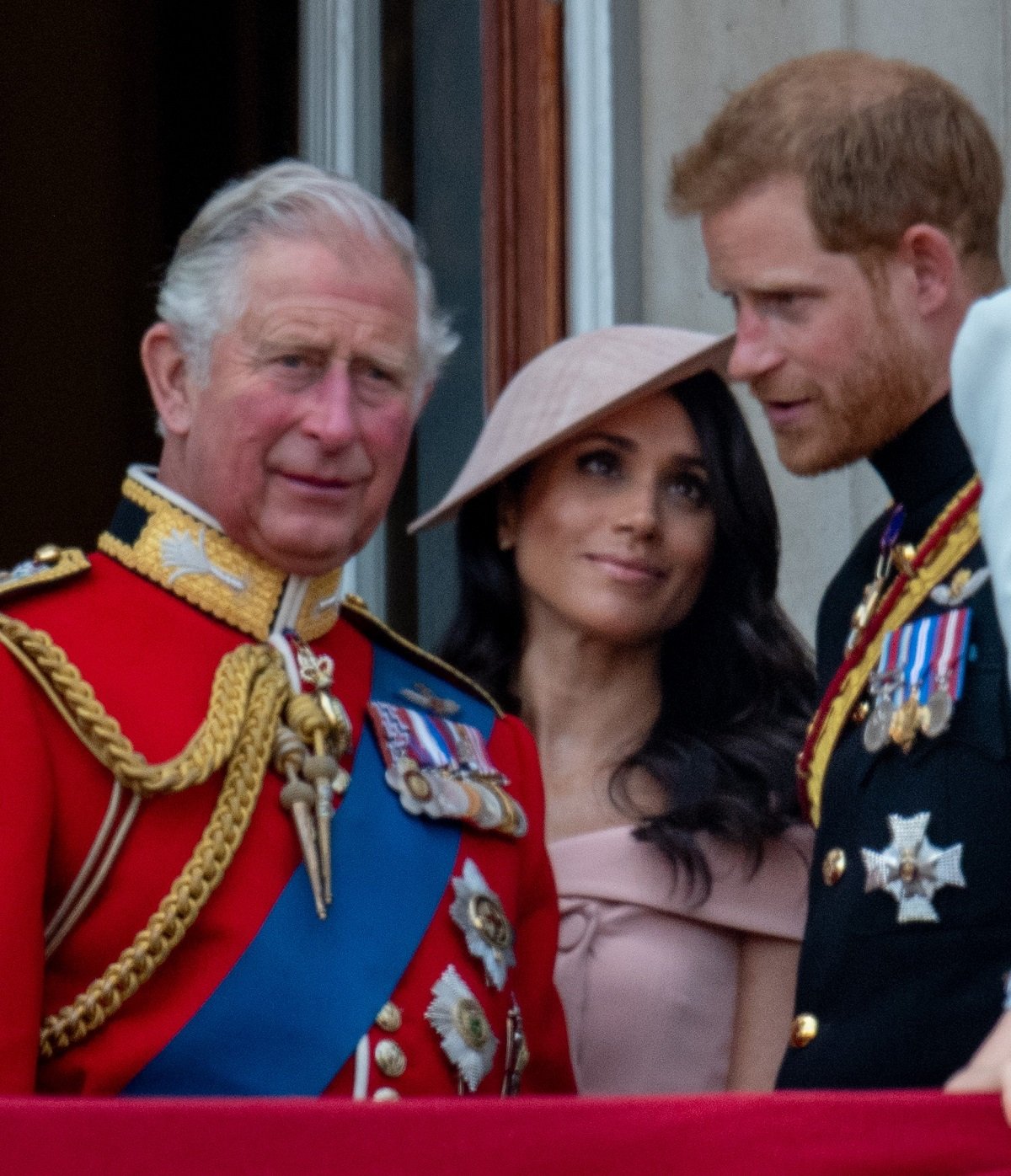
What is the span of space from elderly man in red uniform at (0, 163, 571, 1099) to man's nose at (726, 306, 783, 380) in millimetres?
307

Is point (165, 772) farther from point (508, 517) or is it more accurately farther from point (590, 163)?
point (590, 163)

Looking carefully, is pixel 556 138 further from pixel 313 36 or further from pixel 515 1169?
pixel 515 1169

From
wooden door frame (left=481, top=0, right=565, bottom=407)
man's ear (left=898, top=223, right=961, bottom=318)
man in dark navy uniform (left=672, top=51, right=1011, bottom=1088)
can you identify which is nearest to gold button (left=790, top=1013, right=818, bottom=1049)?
man in dark navy uniform (left=672, top=51, right=1011, bottom=1088)

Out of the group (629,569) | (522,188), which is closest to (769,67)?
(522,188)

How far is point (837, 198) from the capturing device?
2.46 metres

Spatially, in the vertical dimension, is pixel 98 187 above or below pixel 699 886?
above

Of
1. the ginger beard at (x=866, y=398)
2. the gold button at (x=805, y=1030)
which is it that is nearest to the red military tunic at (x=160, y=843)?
the gold button at (x=805, y=1030)

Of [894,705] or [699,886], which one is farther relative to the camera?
[699,886]

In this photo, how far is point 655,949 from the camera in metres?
2.85

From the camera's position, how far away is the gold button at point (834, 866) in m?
2.24

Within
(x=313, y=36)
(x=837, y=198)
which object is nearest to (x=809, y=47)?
(x=313, y=36)

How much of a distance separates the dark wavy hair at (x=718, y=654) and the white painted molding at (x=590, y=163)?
0.75m

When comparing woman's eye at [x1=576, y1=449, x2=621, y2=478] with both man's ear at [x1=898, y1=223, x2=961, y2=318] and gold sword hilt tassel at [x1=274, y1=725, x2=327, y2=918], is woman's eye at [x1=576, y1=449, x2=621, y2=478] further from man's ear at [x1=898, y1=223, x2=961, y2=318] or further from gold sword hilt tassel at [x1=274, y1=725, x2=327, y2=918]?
gold sword hilt tassel at [x1=274, y1=725, x2=327, y2=918]

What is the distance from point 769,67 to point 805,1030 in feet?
6.74
